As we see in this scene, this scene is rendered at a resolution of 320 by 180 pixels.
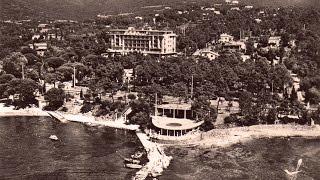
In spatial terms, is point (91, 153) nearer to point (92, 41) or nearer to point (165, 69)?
point (165, 69)

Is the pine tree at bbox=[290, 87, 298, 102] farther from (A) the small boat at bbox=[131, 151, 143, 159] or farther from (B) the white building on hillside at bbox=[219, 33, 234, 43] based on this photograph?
(B) the white building on hillside at bbox=[219, 33, 234, 43]

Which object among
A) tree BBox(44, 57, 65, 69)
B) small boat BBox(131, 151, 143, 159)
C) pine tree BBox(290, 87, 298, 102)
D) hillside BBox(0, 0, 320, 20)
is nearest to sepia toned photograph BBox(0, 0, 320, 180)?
small boat BBox(131, 151, 143, 159)

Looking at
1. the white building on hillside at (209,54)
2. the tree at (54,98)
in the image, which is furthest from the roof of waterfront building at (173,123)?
the white building on hillside at (209,54)

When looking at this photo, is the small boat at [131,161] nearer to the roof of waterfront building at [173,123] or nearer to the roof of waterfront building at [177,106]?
the roof of waterfront building at [173,123]

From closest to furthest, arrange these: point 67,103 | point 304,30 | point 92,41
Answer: point 67,103 → point 304,30 → point 92,41

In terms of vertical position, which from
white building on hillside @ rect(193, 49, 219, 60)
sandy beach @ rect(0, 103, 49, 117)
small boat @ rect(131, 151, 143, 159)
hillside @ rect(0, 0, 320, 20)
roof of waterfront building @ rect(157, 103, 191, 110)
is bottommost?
sandy beach @ rect(0, 103, 49, 117)

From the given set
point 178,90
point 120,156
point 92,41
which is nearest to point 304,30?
point 178,90
